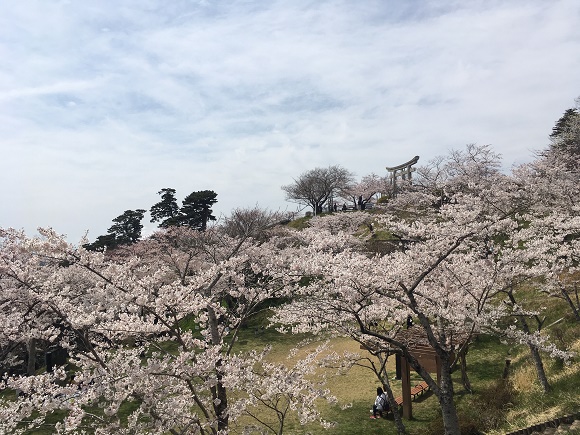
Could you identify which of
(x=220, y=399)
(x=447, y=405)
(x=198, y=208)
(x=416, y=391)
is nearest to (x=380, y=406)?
(x=416, y=391)

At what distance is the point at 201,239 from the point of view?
2714 cm

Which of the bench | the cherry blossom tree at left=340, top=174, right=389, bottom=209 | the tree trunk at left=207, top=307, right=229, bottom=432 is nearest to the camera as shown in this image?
the tree trunk at left=207, top=307, right=229, bottom=432

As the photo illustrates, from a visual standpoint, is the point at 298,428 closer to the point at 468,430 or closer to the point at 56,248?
the point at 468,430

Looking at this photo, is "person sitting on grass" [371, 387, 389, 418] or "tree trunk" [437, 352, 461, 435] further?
"person sitting on grass" [371, 387, 389, 418]

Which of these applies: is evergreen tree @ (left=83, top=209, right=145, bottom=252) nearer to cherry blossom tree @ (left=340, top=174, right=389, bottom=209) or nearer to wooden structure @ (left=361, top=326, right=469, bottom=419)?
cherry blossom tree @ (left=340, top=174, right=389, bottom=209)

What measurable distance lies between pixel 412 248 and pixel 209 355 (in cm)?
502

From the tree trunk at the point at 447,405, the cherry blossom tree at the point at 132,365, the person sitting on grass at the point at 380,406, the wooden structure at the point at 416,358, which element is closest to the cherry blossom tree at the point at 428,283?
the tree trunk at the point at 447,405

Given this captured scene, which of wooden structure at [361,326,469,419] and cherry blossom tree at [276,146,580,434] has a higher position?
cherry blossom tree at [276,146,580,434]

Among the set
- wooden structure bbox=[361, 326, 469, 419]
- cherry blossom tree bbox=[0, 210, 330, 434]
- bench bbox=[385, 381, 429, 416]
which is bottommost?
bench bbox=[385, 381, 429, 416]

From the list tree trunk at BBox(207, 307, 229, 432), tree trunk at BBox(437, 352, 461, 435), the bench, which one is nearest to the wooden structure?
the bench

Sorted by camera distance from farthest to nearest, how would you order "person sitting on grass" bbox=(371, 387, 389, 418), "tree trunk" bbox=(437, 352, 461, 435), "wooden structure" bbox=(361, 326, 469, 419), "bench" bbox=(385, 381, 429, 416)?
"bench" bbox=(385, 381, 429, 416) < "person sitting on grass" bbox=(371, 387, 389, 418) < "wooden structure" bbox=(361, 326, 469, 419) < "tree trunk" bbox=(437, 352, 461, 435)

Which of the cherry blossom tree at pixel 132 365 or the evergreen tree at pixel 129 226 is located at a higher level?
the evergreen tree at pixel 129 226

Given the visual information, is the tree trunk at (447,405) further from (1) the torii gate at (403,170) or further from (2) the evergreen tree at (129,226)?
(2) the evergreen tree at (129,226)

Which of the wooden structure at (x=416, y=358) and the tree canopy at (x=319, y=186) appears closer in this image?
the wooden structure at (x=416, y=358)
